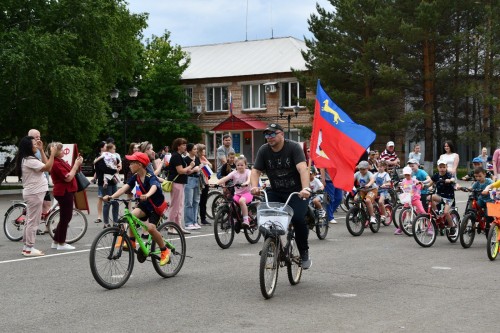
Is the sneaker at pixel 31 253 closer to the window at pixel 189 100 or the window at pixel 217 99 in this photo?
the window at pixel 217 99

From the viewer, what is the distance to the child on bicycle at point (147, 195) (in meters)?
9.78

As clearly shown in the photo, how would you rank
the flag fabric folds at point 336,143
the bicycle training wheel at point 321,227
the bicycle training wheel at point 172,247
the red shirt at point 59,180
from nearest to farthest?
the bicycle training wheel at point 172,247 < the flag fabric folds at point 336,143 < the red shirt at point 59,180 < the bicycle training wheel at point 321,227

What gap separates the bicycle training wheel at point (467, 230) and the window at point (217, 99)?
49.2 meters

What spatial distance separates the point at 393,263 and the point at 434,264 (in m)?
0.60

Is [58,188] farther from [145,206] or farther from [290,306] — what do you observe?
[290,306]

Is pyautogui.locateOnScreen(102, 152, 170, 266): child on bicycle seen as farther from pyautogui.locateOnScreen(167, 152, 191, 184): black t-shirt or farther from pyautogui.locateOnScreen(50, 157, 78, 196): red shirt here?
pyautogui.locateOnScreen(167, 152, 191, 184): black t-shirt

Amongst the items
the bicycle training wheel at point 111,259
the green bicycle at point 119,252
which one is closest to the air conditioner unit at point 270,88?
the green bicycle at point 119,252

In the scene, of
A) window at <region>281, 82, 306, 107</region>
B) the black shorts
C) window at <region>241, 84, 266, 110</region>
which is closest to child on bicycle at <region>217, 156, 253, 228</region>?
the black shorts

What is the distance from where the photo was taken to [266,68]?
2344 inches

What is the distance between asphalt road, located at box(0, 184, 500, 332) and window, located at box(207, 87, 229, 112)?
162 feet

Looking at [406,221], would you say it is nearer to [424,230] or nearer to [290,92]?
[424,230]

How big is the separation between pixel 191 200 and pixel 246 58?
46.9m

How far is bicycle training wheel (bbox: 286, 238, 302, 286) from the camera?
916cm


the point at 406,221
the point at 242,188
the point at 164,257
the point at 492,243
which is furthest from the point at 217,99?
the point at 164,257
